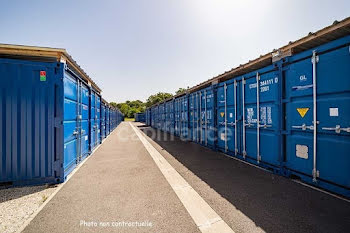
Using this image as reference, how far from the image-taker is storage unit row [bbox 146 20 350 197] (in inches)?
145

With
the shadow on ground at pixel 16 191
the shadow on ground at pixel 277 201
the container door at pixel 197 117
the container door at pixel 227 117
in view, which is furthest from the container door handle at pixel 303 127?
the shadow on ground at pixel 16 191

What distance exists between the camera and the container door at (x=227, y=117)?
707 centimetres

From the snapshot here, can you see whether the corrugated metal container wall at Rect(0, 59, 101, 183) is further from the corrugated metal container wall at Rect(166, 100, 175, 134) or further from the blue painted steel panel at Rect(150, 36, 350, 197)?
the corrugated metal container wall at Rect(166, 100, 175, 134)

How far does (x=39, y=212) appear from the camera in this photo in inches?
123

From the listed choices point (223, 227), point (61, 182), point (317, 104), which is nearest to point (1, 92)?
point (61, 182)

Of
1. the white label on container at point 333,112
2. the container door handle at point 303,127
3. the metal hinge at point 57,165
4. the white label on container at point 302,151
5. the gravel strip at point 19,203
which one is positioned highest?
the white label on container at point 333,112

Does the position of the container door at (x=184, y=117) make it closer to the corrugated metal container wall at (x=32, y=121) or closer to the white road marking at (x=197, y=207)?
the white road marking at (x=197, y=207)

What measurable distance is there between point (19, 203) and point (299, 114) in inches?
254

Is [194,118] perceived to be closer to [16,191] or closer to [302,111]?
[302,111]

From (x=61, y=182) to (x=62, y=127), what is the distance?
1.39 meters

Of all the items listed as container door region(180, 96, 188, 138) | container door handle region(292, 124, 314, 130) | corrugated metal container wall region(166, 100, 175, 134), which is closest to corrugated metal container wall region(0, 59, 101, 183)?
container door handle region(292, 124, 314, 130)

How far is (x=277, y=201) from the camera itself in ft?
11.4

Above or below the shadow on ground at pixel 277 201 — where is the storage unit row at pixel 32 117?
above

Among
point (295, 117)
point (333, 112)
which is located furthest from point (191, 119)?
point (333, 112)
